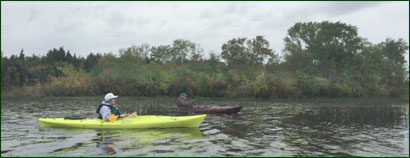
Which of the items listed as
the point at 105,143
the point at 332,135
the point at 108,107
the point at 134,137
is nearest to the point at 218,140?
the point at 134,137

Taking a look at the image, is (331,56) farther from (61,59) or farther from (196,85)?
(61,59)

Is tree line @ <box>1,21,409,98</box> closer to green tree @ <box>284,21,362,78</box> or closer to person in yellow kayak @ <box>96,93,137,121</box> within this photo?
green tree @ <box>284,21,362,78</box>

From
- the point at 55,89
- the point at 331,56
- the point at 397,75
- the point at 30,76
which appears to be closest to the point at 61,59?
the point at 30,76

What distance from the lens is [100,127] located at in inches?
500

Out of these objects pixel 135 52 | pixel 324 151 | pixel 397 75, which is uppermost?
pixel 135 52

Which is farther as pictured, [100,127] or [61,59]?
[61,59]

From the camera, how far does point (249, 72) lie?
46562 millimetres

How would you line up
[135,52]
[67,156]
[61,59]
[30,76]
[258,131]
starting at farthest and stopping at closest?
1. [135,52]
2. [61,59]
3. [30,76]
4. [258,131]
5. [67,156]

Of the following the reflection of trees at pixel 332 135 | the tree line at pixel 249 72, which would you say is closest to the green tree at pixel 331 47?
the tree line at pixel 249 72

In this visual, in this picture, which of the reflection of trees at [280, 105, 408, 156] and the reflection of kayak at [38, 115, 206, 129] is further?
the reflection of kayak at [38, 115, 206, 129]

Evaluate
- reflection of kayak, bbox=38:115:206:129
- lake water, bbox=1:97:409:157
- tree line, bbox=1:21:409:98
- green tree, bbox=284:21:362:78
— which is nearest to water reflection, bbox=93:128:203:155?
lake water, bbox=1:97:409:157

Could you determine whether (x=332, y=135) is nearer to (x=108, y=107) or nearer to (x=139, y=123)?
(x=139, y=123)

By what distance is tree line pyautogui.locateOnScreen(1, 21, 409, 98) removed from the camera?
41.3m

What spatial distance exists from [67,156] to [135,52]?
202ft
